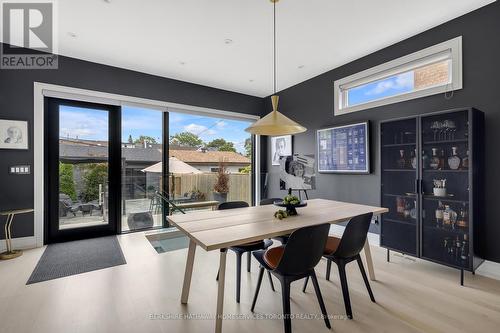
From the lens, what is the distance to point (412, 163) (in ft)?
10.0

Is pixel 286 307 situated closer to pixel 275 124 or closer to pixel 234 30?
pixel 275 124

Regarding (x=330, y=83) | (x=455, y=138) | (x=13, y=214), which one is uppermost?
(x=330, y=83)

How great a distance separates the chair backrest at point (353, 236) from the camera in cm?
194

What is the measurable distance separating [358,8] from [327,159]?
2.35 metres

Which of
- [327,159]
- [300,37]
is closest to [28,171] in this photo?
[300,37]

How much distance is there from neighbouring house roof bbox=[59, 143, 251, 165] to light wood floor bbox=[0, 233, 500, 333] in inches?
66.3

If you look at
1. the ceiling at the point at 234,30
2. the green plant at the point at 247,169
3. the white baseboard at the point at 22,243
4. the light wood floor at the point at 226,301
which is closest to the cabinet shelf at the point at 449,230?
the light wood floor at the point at 226,301

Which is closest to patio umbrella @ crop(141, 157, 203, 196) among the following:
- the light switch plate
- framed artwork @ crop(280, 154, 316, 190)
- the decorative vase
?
the decorative vase

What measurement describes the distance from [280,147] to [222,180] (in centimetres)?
153

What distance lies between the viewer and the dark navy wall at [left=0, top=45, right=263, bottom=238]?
132 inches

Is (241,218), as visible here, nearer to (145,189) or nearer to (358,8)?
(358,8)

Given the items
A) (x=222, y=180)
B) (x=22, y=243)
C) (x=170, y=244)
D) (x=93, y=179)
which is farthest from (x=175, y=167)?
(x=22, y=243)

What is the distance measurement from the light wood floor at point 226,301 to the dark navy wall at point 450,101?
0.87 metres

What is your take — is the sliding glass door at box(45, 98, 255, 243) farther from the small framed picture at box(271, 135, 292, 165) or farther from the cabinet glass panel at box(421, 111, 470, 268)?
the cabinet glass panel at box(421, 111, 470, 268)
